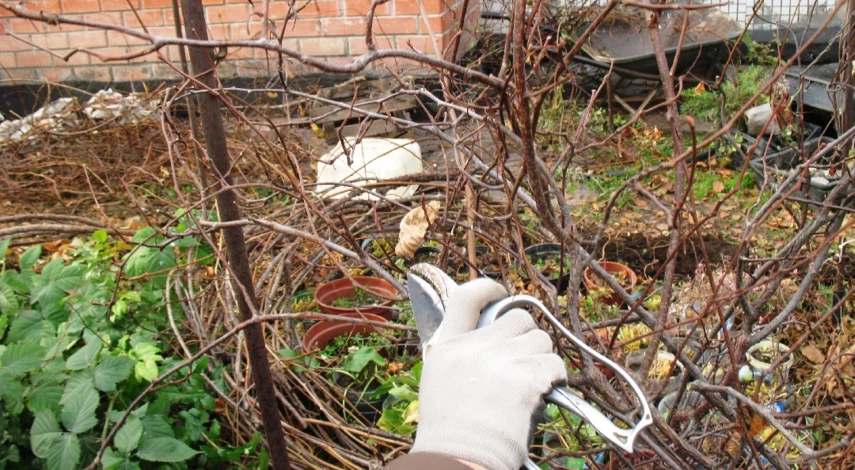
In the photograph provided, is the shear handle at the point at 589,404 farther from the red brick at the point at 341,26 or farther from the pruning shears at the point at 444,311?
the red brick at the point at 341,26

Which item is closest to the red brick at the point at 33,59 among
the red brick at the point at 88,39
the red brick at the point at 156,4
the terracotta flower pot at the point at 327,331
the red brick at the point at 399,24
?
the red brick at the point at 88,39

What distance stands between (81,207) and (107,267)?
7.91ft

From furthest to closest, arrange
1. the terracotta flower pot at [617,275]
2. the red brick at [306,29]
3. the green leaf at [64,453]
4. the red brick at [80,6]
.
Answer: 1. the red brick at [80,6]
2. the red brick at [306,29]
3. the terracotta flower pot at [617,275]
4. the green leaf at [64,453]

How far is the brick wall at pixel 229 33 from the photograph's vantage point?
6.37 metres

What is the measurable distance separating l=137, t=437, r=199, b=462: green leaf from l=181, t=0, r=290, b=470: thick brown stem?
1.30ft

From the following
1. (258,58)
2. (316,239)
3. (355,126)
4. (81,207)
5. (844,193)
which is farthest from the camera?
(258,58)

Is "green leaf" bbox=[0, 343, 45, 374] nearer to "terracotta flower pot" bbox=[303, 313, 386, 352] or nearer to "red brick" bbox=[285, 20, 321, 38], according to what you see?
"terracotta flower pot" bbox=[303, 313, 386, 352]

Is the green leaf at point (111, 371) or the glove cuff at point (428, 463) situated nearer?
the glove cuff at point (428, 463)

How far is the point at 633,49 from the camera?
7.12 m

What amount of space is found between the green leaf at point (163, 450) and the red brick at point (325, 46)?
4960 mm

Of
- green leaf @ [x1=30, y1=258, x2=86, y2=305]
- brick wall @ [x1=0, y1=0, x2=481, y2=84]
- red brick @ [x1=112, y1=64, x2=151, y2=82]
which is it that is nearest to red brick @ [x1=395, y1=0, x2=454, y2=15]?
brick wall @ [x1=0, y1=0, x2=481, y2=84]

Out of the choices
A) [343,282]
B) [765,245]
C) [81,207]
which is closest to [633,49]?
[765,245]

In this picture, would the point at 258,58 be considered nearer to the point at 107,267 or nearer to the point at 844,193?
the point at 107,267

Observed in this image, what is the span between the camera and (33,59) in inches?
289
